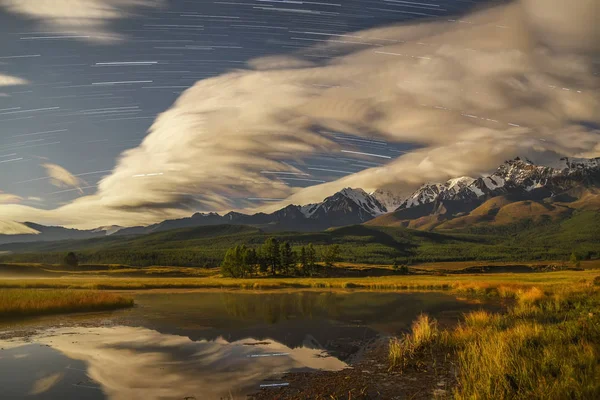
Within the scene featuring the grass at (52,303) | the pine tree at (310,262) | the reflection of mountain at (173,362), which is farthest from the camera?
the pine tree at (310,262)

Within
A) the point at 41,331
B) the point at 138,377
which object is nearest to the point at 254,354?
the point at 138,377

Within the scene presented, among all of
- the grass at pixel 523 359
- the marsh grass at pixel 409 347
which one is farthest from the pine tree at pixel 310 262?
the marsh grass at pixel 409 347

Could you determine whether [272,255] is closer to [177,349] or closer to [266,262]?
[266,262]

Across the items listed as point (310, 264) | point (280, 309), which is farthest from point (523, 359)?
point (310, 264)

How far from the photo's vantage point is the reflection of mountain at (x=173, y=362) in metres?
17.2

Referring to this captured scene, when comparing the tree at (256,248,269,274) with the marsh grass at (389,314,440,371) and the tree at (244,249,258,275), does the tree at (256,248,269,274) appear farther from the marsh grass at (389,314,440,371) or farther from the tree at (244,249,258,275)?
the marsh grass at (389,314,440,371)

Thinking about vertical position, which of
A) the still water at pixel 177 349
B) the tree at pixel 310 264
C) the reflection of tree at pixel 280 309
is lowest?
the tree at pixel 310 264

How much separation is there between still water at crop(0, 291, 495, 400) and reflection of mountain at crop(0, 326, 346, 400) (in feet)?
0.15

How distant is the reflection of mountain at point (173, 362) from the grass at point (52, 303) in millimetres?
10095

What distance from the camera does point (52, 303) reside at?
4103 centimetres

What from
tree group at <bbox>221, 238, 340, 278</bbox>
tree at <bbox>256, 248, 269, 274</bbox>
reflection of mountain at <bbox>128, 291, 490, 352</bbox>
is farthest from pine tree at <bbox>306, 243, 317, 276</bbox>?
reflection of mountain at <bbox>128, 291, 490, 352</bbox>

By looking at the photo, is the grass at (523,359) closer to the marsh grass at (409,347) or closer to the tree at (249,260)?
the marsh grass at (409,347)

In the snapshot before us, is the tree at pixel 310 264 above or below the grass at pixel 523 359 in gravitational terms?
below

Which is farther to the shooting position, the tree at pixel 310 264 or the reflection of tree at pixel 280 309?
the tree at pixel 310 264
